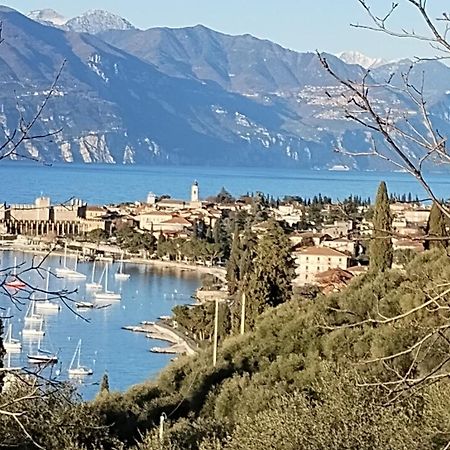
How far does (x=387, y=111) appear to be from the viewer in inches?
62.1

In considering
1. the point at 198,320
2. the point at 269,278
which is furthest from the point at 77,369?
the point at 269,278

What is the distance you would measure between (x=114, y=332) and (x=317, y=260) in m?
7.40

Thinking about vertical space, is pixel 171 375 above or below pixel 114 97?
below

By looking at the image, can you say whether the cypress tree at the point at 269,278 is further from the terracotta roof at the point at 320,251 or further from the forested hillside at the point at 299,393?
the terracotta roof at the point at 320,251

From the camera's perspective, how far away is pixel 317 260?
27.4 metres

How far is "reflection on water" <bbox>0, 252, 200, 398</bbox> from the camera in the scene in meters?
17.5

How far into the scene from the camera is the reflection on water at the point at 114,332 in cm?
1745

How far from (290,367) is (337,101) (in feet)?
20.6

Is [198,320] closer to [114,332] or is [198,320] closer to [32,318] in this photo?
[114,332]

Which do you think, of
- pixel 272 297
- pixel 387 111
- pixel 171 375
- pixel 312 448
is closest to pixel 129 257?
pixel 272 297

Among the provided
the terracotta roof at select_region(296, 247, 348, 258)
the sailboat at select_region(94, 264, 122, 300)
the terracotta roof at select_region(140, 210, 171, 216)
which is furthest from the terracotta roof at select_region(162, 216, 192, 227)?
the terracotta roof at select_region(296, 247, 348, 258)

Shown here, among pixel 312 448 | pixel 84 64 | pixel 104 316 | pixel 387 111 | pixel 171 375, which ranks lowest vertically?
pixel 104 316

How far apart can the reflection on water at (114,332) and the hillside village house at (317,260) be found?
335 centimetres

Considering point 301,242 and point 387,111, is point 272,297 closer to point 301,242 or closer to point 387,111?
point 387,111
